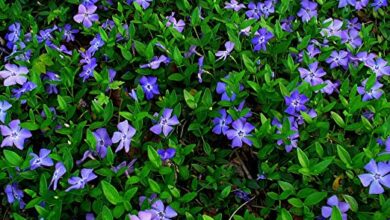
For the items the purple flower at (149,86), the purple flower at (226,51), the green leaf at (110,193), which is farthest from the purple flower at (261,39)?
the green leaf at (110,193)

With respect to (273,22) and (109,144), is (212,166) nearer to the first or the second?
(109,144)

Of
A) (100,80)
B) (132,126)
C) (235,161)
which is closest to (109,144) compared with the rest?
(132,126)

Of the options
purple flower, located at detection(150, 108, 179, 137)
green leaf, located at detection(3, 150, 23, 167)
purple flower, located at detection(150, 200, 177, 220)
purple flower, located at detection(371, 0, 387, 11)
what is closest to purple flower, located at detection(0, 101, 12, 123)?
green leaf, located at detection(3, 150, 23, 167)

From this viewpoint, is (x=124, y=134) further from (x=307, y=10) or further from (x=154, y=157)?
(x=307, y=10)

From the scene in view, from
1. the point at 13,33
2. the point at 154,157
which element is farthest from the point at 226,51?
the point at 13,33

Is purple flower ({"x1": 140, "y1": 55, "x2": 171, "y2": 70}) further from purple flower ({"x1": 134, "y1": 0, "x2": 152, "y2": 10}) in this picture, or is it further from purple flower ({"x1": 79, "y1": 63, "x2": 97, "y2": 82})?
purple flower ({"x1": 134, "y1": 0, "x2": 152, "y2": 10})

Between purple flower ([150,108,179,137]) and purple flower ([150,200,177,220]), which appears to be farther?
purple flower ([150,108,179,137])

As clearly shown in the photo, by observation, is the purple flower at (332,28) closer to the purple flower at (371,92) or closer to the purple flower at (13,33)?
the purple flower at (371,92)
